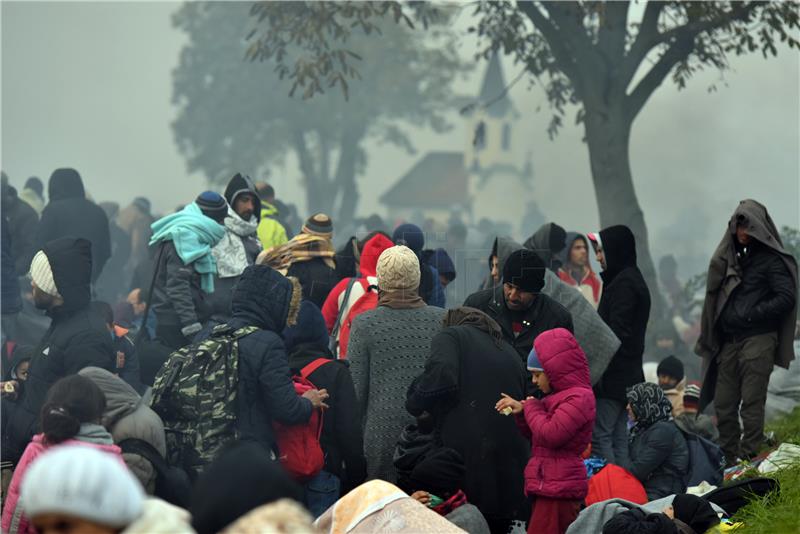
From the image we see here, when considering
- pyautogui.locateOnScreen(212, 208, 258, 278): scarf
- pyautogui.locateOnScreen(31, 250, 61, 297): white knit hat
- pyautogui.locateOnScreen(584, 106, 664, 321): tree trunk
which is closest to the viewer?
pyautogui.locateOnScreen(31, 250, 61, 297): white knit hat

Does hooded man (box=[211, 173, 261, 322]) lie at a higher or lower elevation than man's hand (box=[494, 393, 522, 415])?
higher

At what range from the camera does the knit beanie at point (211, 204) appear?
10.7 meters

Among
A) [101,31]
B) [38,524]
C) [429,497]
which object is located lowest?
[429,497]

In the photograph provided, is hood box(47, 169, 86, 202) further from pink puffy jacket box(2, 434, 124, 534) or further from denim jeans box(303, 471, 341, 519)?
pink puffy jacket box(2, 434, 124, 534)

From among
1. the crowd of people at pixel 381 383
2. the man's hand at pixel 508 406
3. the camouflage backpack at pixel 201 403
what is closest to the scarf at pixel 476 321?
the crowd of people at pixel 381 383

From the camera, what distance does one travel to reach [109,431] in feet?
23.5

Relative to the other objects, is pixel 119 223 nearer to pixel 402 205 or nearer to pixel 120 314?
pixel 120 314

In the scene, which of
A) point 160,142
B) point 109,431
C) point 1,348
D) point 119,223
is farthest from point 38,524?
point 160,142

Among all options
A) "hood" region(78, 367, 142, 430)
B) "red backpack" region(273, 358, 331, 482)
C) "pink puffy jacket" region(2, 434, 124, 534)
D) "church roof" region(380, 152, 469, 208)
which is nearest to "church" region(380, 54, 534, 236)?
"church roof" region(380, 152, 469, 208)

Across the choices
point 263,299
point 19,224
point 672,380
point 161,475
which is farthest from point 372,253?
point 19,224

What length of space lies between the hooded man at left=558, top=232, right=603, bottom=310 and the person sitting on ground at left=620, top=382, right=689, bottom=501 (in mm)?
2443

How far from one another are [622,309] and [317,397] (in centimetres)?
314

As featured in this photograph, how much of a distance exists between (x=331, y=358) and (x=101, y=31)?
7576 centimetres

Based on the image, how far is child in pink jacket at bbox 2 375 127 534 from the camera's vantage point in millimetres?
6645
